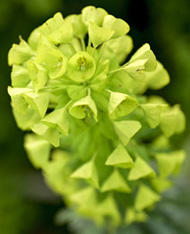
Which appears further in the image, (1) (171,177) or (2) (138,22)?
(2) (138,22)

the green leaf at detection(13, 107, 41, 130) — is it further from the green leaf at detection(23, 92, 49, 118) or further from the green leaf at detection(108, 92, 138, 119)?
the green leaf at detection(108, 92, 138, 119)

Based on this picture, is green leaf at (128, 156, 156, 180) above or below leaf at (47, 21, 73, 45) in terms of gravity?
below

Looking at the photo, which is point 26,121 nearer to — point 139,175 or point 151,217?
point 139,175

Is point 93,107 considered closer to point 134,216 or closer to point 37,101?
point 37,101

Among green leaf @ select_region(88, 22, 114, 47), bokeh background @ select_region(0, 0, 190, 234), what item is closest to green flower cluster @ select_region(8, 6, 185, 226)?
green leaf @ select_region(88, 22, 114, 47)

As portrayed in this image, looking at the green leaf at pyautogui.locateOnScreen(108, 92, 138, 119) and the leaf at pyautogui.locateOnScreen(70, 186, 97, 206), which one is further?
the leaf at pyautogui.locateOnScreen(70, 186, 97, 206)

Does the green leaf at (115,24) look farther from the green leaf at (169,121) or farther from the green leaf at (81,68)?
the green leaf at (169,121)

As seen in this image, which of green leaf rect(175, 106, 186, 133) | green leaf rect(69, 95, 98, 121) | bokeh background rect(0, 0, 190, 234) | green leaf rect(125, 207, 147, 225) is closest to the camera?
green leaf rect(69, 95, 98, 121)

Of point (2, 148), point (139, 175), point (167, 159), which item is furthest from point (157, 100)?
point (2, 148)
